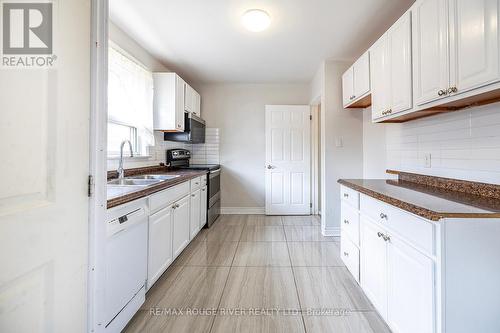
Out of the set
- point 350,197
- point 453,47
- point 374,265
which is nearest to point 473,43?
point 453,47

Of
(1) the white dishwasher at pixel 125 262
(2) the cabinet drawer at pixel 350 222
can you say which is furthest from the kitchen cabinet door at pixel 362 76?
(1) the white dishwasher at pixel 125 262

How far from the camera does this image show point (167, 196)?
6.89 ft

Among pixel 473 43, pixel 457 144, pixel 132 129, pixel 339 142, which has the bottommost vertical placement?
pixel 457 144

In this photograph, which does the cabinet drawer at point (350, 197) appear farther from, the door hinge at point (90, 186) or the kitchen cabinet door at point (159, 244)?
A: the door hinge at point (90, 186)

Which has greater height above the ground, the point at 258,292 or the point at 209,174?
the point at 209,174

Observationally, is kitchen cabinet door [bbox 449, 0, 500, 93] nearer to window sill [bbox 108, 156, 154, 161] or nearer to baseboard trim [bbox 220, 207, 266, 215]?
window sill [bbox 108, 156, 154, 161]

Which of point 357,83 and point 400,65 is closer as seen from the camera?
point 400,65

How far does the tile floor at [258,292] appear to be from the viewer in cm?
156

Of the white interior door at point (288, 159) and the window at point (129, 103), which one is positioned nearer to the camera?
the window at point (129, 103)

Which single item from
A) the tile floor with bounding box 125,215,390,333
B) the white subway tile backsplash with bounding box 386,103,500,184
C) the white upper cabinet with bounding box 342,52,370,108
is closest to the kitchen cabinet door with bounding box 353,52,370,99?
the white upper cabinet with bounding box 342,52,370,108

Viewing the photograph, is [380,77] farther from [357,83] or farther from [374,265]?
[374,265]

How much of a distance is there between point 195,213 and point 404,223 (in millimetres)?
2341

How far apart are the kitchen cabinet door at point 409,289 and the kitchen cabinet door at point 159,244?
5.48ft

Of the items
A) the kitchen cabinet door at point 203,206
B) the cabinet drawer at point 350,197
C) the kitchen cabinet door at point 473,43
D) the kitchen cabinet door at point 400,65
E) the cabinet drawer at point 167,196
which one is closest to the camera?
the kitchen cabinet door at point 473,43
